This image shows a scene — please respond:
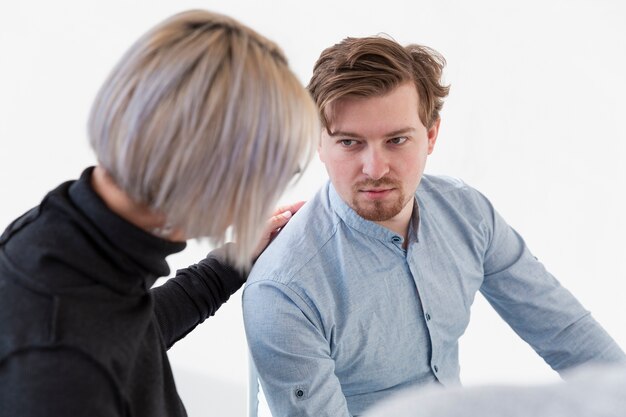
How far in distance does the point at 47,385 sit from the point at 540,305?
3.63ft

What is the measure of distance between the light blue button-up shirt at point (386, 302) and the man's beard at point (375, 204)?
0.02 meters

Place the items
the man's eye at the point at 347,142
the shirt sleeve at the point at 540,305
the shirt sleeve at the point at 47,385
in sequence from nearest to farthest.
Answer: the shirt sleeve at the point at 47,385 → the man's eye at the point at 347,142 → the shirt sleeve at the point at 540,305

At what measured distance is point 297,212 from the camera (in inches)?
59.6

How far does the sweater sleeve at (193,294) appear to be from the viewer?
1.21m

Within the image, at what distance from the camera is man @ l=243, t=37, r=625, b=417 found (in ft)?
4.43

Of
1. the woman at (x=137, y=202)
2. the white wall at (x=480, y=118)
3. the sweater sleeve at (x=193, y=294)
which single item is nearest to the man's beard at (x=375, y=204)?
the sweater sleeve at (x=193, y=294)

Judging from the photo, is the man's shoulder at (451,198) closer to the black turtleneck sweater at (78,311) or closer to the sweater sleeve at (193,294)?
the sweater sleeve at (193,294)

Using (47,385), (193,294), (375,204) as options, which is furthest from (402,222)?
(47,385)

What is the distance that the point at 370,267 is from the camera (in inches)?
57.3

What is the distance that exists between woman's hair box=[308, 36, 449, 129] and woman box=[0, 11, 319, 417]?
18.1 inches

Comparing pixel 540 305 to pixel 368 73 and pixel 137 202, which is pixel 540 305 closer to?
pixel 368 73

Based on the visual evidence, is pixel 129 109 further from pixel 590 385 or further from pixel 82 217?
pixel 590 385

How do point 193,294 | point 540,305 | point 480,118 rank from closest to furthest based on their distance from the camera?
1. point 193,294
2. point 540,305
3. point 480,118

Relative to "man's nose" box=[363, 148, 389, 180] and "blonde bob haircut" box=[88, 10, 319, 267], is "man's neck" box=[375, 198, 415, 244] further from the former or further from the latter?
"blonde bob haircut" box=[88, 10, 319, 267]
